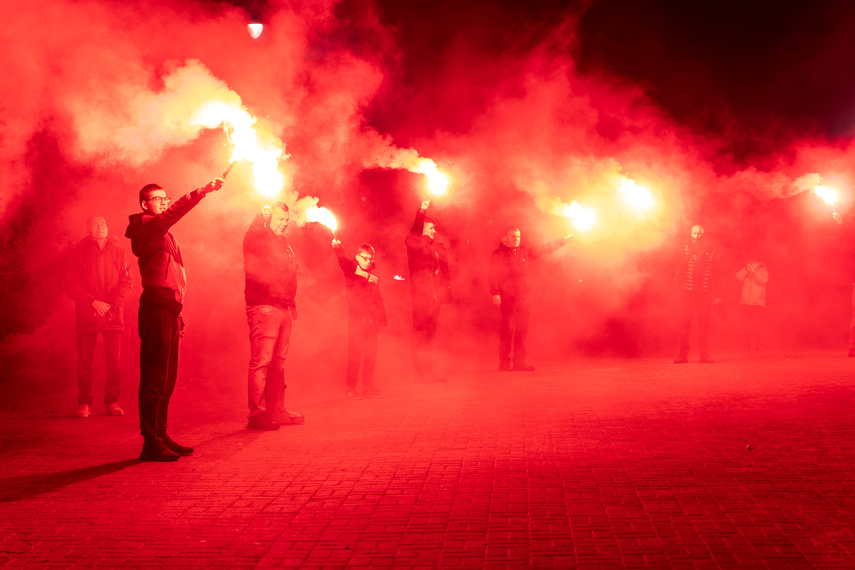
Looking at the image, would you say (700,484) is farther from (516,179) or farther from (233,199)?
(516,179)

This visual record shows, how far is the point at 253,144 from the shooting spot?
7.42 meters

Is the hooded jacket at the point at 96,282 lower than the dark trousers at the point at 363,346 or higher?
higher

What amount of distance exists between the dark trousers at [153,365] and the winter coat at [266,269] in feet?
3.85

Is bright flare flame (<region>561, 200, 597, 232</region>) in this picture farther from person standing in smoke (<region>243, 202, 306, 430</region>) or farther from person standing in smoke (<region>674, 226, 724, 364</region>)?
person standing in smoke (<region>243, 202, 306, 430</region>)

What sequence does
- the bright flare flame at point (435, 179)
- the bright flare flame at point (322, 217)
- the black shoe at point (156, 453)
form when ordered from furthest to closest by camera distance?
the bright flare flame at point (435, 179) < the bright flare flame at point (322, 217) < the black shoe at point (156, 453)

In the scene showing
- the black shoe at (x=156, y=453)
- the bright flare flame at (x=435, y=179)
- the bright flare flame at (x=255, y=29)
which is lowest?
the black shoe at (x=156, y=453)

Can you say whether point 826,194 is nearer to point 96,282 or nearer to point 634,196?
point 634,196

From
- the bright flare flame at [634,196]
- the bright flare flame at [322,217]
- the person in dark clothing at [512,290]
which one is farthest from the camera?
the bright flare flame at [634,196]

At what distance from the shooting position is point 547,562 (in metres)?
3.50

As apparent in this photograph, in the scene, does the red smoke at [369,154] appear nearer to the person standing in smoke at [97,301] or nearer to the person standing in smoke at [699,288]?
the person standing in smoke at [97,301]

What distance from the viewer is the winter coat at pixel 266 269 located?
6.86 metres

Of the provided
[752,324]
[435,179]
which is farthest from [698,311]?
[435,179]

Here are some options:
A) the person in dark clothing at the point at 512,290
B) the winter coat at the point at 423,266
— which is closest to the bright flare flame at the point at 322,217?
the winter coat at the point at 423,266

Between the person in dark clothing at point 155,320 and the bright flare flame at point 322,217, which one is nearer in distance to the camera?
the person in dark clothing at point 155,320
